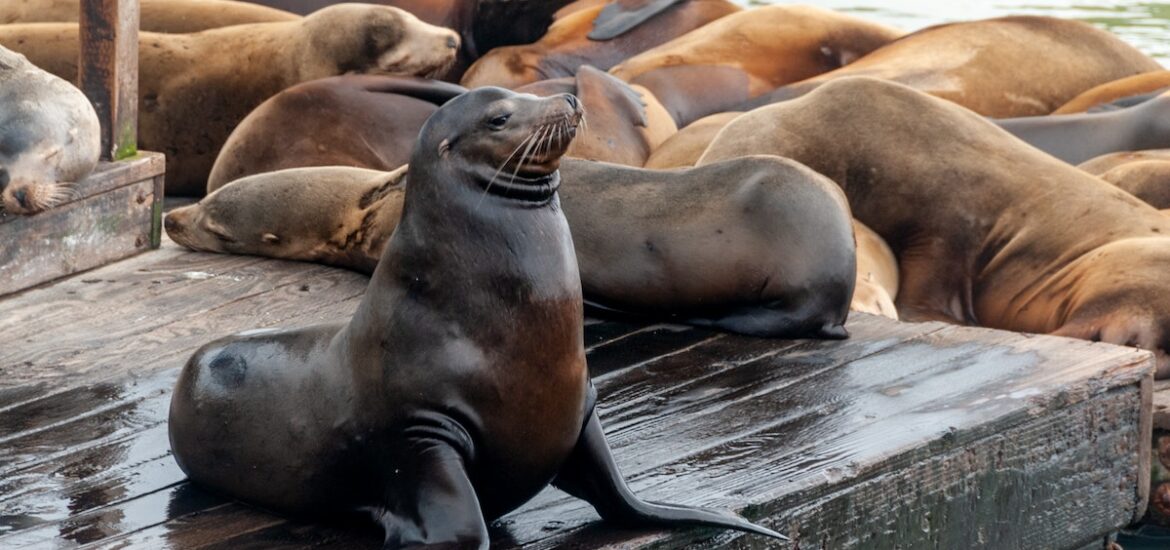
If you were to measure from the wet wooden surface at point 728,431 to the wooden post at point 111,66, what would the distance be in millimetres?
580

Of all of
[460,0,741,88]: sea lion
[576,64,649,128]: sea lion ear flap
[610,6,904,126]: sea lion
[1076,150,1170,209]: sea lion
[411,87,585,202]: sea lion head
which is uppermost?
[411,87,585,202]: sea lion head

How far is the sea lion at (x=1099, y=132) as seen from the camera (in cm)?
674

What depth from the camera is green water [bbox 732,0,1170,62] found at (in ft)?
44.9

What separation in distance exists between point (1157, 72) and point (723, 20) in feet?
6.60

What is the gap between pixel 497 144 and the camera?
2.57 meters

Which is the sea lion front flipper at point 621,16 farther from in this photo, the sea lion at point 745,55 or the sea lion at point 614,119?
the sea lion at point 614,119

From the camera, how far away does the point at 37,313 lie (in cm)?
420

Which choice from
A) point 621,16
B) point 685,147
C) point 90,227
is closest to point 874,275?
point 685,147

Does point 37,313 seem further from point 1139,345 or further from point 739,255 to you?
point 1139,345

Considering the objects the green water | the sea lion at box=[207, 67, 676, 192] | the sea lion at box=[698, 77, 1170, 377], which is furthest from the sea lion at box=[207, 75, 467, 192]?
the green water

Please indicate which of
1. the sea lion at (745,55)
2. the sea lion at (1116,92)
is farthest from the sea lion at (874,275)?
the sea lion at (1116,92)

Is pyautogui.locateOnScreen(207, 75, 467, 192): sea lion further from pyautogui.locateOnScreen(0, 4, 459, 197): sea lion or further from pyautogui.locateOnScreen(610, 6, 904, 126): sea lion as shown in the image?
pyautogui.locateOnScreen(610, 6, 904, 126): sea lion

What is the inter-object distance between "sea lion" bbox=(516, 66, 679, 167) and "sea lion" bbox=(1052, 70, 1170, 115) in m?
1.82

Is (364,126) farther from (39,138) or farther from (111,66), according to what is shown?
(39,138)
